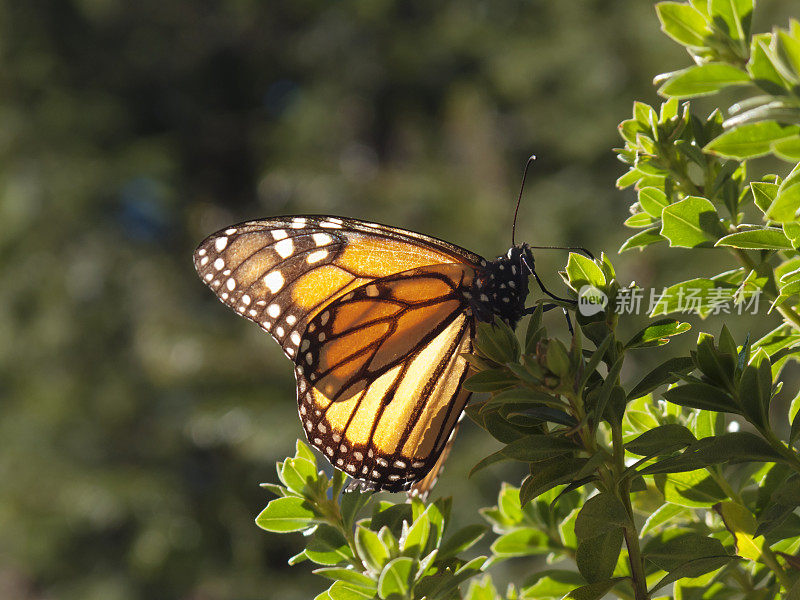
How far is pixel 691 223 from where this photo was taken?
19.1 inches

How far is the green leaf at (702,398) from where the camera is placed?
44 cm

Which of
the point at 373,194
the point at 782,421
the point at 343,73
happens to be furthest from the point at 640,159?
the point at 343,73

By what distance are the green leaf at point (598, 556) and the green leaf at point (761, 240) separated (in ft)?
0.64

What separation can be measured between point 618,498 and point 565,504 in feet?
0.57

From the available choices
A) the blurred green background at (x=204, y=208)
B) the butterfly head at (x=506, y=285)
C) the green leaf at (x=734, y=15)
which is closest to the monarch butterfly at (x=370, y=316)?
the butterfly head at (x=506, y=285)

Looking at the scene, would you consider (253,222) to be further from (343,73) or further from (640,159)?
(343,73)

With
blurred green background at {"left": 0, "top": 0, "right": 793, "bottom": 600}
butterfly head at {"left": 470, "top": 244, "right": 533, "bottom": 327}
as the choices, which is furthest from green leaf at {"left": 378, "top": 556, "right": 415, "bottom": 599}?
blurred green background at {"left": 0, "top": 0, "right": 793, "bottom": 600}

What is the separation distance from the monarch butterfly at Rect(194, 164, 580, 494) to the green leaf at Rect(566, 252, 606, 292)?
0.37 meters

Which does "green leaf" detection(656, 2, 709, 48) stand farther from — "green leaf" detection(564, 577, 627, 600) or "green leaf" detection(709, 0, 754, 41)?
"green leaf" detection(564, 577, 627, 600)

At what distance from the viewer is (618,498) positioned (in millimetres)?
434

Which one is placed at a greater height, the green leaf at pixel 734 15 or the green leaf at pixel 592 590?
the green leaf at pixel 734 15

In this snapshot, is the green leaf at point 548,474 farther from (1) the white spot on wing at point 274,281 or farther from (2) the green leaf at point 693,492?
(1) the white spot on wing at point 274,281

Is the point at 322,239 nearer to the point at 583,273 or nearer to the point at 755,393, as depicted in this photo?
the point at 583,273

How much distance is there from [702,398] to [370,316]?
59cm
